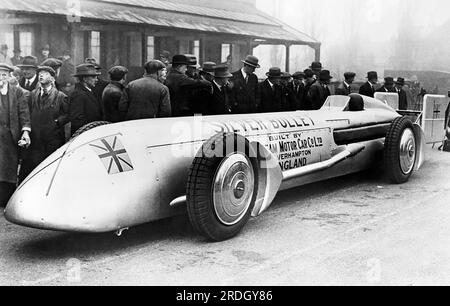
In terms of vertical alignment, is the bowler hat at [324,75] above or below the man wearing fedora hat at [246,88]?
above

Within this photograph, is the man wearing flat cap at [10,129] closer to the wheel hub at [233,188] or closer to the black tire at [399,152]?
the wheel hub at [233,188]

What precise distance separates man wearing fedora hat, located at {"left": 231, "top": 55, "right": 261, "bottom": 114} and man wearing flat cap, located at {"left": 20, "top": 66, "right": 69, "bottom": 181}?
2525mm

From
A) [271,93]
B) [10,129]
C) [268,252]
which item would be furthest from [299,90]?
[268,252]

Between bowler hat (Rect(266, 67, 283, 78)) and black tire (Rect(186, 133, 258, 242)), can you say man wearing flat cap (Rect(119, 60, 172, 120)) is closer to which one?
black tire (Rect(186, 133, 258, 242))

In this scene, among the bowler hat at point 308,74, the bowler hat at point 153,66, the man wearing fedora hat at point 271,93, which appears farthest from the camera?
the bowler hat at point 308,74

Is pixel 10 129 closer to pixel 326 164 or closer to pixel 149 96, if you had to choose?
pixel 149 96

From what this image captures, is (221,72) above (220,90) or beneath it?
above

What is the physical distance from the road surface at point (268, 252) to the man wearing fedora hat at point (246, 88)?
2.18 meters

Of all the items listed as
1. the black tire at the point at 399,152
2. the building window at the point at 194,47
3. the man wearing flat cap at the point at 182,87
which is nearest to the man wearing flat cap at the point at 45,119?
the man wearing flat cap at the point at 182,87

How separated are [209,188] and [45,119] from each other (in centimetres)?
274

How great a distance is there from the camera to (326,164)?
6688 millimetres

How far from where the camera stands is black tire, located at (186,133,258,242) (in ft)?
15.3

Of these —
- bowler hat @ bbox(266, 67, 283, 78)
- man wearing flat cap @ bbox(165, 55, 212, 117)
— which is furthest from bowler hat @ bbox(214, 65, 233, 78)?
bowler hat @ bbox(266, 67, 283, 78)

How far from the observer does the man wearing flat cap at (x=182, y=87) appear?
21.8ft
